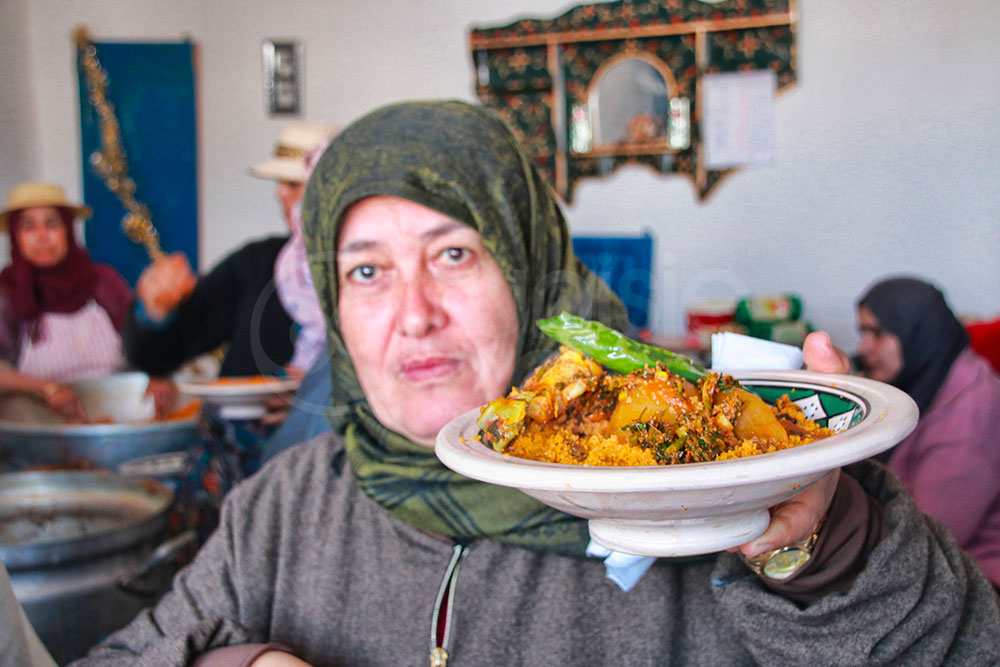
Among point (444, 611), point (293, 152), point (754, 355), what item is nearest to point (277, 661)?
point (444, 611)

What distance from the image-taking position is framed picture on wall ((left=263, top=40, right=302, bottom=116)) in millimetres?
4805

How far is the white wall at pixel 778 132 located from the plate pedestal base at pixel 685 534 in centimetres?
373

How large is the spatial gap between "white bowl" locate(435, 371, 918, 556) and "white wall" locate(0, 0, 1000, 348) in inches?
144

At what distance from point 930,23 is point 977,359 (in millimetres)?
2335

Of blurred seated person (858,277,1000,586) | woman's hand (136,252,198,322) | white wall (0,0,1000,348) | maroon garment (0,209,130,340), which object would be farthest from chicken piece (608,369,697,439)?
white wall (0,0,1000,348)

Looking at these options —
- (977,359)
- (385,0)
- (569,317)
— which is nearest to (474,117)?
(569,317)

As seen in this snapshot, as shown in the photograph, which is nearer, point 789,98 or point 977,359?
point 977,359

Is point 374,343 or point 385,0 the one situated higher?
point 385,0

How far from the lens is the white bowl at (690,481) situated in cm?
54

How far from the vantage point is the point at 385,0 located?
4.69 metres

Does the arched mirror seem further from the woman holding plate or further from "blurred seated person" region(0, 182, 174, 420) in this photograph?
the woman holding plate

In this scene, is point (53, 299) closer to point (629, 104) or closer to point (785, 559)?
point (629, 104)

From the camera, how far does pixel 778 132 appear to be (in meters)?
4.12

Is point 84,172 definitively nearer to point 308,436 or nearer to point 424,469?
point 308,436
